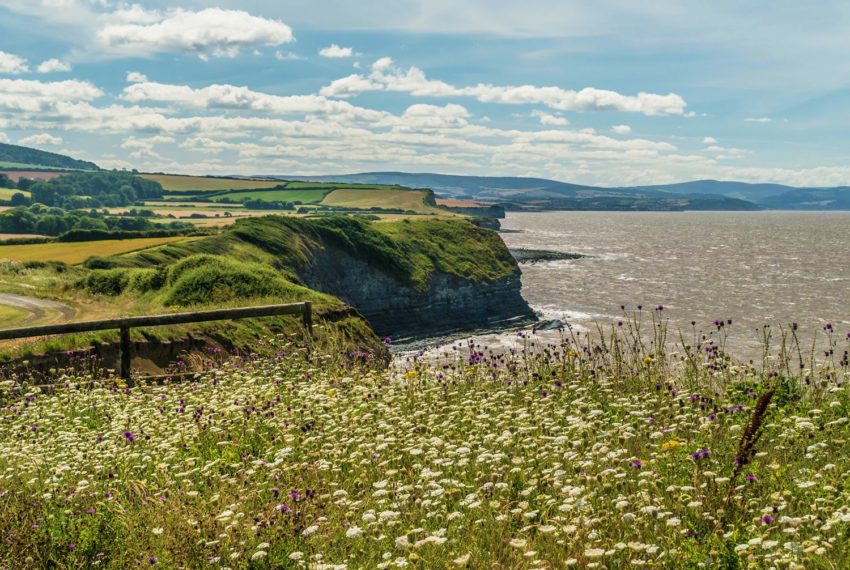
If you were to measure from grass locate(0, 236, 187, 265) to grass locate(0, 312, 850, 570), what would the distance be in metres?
59.2

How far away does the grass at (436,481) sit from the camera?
6.11 m

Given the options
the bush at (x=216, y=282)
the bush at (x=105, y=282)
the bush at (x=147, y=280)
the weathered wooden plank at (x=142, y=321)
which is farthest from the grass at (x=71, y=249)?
the weathered wooden plank at (x=142, y=321)

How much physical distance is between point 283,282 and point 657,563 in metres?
43.2

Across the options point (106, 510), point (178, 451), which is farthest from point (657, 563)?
point (178, 451)

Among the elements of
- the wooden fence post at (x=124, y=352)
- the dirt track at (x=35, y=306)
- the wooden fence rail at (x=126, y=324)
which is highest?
the wooden fence rail at (x=126, y=324)

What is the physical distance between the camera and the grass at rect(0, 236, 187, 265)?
215 feet

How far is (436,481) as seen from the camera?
7.49 meters

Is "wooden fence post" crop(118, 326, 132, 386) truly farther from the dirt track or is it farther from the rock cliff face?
the rock cliff face

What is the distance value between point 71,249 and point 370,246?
31.5 metres

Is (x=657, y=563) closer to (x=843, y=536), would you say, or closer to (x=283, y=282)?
(x=843, y=536)

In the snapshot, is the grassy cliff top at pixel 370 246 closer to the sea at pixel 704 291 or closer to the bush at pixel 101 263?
the bush at pixel 101 263

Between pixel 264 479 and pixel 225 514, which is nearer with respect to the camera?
pixel 225 514

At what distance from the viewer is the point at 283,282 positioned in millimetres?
47469

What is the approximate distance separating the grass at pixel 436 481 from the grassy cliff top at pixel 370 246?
51.4 metres
